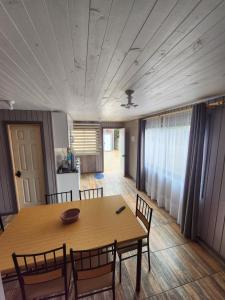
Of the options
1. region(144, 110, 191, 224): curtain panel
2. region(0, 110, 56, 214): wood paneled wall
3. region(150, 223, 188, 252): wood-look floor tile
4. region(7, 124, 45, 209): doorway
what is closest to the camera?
region(150, 223, 188, 252): wood-look floor tile

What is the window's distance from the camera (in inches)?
239

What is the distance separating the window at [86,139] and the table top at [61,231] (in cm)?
420

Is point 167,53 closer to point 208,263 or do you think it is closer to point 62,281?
point 62,281

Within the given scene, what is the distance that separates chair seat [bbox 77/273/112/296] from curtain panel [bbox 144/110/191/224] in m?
1.91

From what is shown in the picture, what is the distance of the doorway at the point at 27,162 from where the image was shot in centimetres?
322

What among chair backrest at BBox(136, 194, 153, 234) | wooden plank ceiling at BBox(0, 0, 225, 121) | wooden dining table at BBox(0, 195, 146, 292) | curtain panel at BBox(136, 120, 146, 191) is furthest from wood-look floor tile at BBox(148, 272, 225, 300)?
curtain panel at BBox(136, 120, 146, 191)

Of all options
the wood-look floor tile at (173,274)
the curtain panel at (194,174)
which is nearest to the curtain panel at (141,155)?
the wood-look floor tile at (173,274)

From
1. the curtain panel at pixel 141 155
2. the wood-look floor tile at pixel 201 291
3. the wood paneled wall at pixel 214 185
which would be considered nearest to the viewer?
the wood-look floor tile at pixel 201 291

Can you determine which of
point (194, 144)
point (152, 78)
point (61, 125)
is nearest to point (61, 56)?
point (152, 78)

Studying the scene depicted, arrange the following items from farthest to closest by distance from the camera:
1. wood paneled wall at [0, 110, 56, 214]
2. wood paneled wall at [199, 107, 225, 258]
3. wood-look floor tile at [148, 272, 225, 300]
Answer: wood paneled wall at [0, 110, 56, 214] < wood paneled wall at [199, 107, 225, 258] < wood-look floor tile at [148, 272, 225, 300]

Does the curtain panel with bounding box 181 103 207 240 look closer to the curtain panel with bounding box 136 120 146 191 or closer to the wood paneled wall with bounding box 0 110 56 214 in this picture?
the curtain panel with bounding box 136 120 146 191

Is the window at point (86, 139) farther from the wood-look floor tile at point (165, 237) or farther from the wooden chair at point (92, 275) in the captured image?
the wooden chair at point (92, 275)

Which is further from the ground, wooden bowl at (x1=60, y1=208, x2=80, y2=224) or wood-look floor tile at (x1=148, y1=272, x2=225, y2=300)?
wooden bowl at (x1=60, y1=208, x2=80, y2=224)

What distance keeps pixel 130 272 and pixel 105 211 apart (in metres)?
0.85
